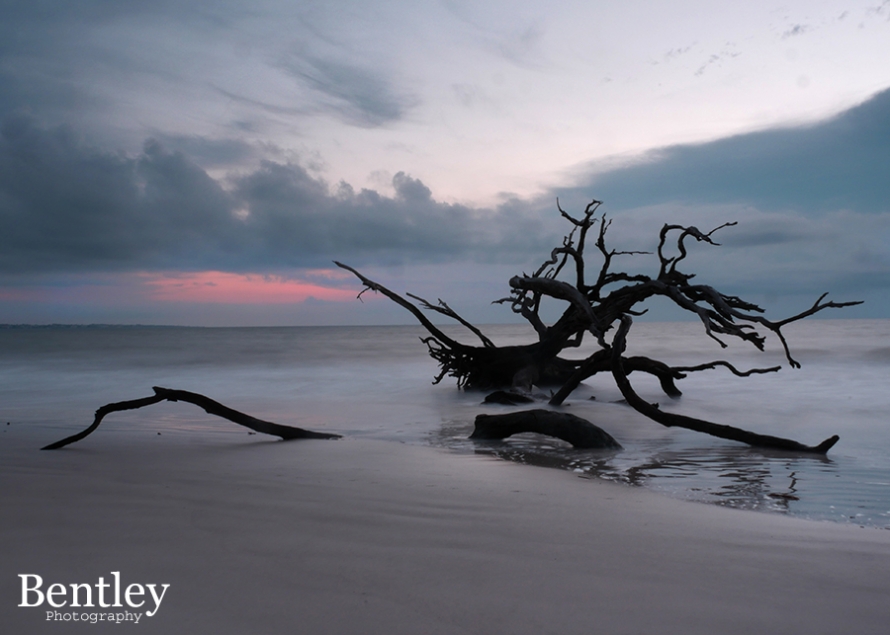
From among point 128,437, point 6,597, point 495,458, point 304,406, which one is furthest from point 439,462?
point 304,406

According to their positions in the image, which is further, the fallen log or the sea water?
the fallen log

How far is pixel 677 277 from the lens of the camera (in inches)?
319

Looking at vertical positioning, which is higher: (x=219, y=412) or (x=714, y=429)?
(x=219, y=412)

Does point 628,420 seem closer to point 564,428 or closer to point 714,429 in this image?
point 714,429

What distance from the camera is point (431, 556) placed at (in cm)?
217

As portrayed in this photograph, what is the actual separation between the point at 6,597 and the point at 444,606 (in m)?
1.37

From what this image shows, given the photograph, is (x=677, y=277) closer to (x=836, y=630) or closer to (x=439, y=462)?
(x=439, y=462)

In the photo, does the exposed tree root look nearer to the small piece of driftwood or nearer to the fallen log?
the fallen log

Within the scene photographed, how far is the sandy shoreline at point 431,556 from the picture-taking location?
5.59 ft

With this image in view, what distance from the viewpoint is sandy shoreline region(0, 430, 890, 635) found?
171 cm

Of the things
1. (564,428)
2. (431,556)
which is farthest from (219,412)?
(431,556)

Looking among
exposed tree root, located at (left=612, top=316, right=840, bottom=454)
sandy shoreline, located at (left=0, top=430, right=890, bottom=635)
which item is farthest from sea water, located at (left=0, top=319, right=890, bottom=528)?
sandy shoreline, located at (left=0, top=430, right=890, bottom=635)

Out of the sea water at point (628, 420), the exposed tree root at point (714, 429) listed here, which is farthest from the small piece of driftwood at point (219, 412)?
the exposed tree root at point (714, 429)

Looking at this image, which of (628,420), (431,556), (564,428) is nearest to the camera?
(431,556)
